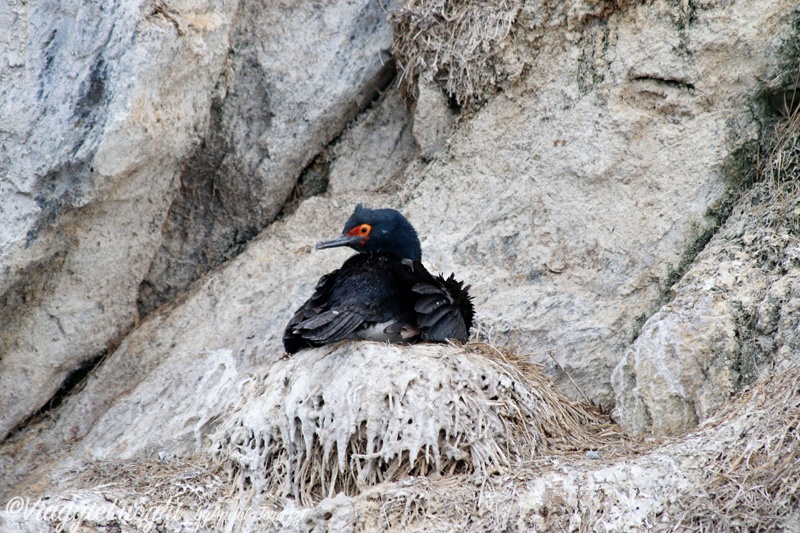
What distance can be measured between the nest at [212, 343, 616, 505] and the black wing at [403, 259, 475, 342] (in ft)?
0.62

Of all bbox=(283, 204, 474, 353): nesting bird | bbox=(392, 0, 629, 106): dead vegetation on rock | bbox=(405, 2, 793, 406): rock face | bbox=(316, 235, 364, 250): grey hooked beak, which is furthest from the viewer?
bbox=(392, 0, 629, 106): dead vegetation on rock

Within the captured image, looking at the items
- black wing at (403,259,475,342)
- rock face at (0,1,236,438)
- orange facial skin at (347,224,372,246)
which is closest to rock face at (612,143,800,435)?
black wing at (403,259,475,342)

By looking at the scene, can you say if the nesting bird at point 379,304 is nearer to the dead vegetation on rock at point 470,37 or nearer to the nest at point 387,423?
the nest at point 387,423

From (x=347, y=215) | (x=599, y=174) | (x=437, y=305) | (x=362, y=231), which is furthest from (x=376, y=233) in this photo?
(x=599, y=174)

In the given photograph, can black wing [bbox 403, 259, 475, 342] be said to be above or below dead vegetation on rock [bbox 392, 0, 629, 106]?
below

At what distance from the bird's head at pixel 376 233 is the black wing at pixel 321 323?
25 centimetres

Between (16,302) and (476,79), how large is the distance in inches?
142

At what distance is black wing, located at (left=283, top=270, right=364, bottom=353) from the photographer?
3.62 metres

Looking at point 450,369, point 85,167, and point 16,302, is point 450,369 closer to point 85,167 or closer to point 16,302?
point 85,167

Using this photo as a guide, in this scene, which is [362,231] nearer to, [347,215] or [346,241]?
[346,241]

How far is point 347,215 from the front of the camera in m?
5.59

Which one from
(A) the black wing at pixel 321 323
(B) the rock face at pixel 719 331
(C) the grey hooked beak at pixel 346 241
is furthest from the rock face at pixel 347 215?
(C) the grey hooked beak at pixel 346 241

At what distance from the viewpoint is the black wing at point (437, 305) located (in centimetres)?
392

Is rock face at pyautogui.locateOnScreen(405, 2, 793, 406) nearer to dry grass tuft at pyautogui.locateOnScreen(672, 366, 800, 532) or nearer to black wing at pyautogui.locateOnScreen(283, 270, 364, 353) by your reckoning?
black wing at pyautogui.locateOnScreen(283, 270, 364, 353)
